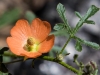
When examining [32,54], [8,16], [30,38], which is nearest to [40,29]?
[30,38]

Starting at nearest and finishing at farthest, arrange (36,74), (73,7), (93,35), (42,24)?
(42,24), (36,74), (93,35), (73,7)

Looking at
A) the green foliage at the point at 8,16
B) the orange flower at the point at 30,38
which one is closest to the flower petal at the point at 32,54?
the orange flower at the point at 30,38

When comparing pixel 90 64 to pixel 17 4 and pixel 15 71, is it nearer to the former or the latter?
pixel 15 71

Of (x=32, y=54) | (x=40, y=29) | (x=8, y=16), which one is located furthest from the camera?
(x=8, y=16)

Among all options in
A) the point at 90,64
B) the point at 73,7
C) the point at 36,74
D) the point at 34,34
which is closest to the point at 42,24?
the point at 34,34

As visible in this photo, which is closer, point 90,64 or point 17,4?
point 90,64

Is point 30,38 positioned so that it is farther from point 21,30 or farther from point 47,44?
point 47,44

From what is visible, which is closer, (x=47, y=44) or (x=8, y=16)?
(x=47, y=44)
